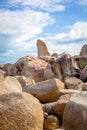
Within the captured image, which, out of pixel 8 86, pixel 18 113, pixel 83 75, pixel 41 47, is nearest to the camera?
pixel 18 113

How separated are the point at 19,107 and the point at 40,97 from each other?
23.4ft

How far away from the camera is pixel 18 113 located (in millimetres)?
7531

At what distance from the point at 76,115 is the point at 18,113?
1.63 m

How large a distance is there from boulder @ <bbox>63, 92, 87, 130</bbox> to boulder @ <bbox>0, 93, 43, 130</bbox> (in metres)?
1.13

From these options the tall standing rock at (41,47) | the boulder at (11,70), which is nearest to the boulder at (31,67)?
the boulder at (11,70)

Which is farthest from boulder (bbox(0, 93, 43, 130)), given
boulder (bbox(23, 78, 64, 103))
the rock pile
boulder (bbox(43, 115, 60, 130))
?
boulder (bbox(23, 78, 64, 103))

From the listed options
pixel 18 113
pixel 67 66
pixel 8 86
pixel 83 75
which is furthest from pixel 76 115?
→ pixel 67 66

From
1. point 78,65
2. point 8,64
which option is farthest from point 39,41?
point 78,65

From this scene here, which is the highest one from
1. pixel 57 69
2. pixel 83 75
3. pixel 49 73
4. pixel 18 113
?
pixel 18 113

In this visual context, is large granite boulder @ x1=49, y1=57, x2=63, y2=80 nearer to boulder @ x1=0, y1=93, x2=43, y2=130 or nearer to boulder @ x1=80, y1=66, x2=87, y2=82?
boulder @ x1=80, y1=66, x2=87, y2=82

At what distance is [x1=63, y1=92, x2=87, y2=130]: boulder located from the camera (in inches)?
251

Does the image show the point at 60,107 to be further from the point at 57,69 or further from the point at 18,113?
the point at 57,69

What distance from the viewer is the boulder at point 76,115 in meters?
6.39

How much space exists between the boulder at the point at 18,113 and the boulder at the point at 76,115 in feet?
3.72
